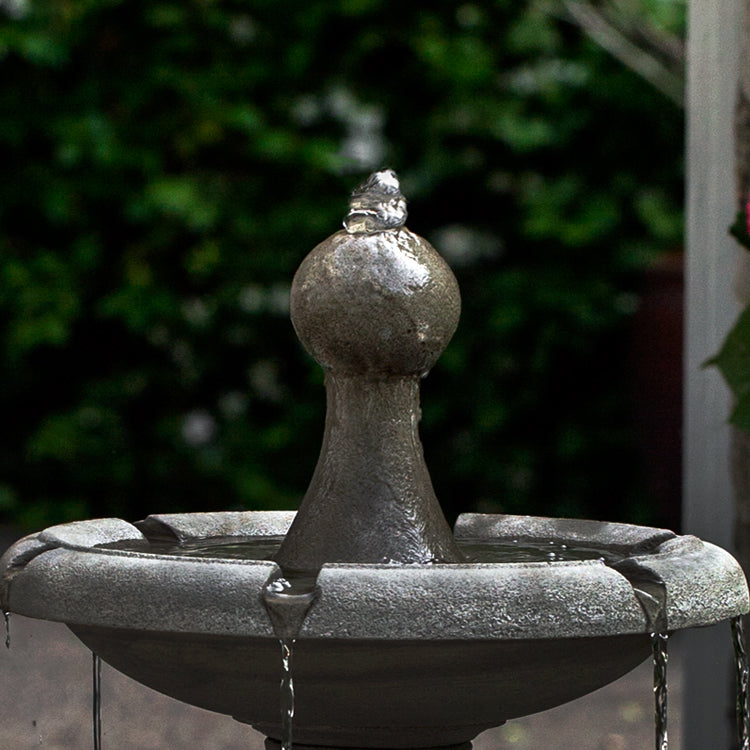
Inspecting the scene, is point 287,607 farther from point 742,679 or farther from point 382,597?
point 742,679

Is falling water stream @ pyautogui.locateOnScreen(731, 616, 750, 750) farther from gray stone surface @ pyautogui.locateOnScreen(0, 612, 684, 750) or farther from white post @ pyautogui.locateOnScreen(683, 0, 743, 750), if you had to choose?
gray stone surface @ pyautogui.locateOnScreen(0, 612, 684, 750)

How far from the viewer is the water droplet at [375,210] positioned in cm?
185

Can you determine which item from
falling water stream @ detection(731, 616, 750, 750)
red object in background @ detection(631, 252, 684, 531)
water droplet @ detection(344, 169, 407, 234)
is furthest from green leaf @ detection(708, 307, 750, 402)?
red object in background @ detection(631, 252, 684, 531)

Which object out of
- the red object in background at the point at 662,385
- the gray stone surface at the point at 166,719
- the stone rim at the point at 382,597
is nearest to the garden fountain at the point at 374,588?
Answer: the stone rim at the point at 382,597

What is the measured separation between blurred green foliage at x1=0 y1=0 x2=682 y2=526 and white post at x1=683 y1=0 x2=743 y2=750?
192cm

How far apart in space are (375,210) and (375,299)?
0.49 ft

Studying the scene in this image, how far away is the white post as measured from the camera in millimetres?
2984

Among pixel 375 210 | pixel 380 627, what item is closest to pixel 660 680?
pixel 380 627

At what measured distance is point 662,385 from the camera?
16.1ft

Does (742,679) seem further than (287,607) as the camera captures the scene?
Yes

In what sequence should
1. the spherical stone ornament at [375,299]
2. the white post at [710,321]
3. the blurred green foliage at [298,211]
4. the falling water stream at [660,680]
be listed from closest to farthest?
the falling water stream at [660,680] < the spherical stone ornament at [375,299] < the white post at [710,321] < the blurred green foliage at [298,211]

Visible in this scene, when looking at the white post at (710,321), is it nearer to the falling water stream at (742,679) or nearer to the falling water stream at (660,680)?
the falling water stream at (742,679)

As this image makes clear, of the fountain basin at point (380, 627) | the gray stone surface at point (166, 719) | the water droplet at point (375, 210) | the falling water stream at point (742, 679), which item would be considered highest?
the water droplet at point (375, 210)

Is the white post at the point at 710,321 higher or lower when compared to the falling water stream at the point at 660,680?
higher
